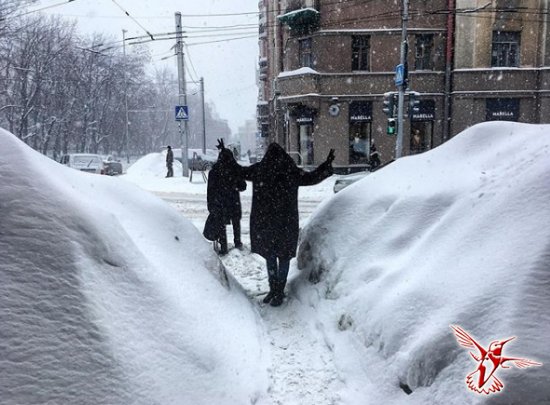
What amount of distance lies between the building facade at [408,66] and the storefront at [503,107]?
5cm

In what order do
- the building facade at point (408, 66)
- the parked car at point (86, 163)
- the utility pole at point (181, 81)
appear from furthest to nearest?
1. the parked car at point (86, 163)
2. the building facade at point (408, 66)
3. the utility pole at point (181, 81)

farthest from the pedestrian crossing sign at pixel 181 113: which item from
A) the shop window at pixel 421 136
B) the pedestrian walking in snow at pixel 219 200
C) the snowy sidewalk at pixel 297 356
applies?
the snowy sidewalk at pixel 297 356

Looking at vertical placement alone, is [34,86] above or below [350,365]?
above

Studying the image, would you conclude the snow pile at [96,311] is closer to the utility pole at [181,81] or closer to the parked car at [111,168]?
the utility pole at [181,81]

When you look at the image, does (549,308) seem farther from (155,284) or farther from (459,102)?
(459,102)

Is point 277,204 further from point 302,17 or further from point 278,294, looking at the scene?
point 302,17

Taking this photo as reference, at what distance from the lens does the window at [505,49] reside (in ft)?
73.0

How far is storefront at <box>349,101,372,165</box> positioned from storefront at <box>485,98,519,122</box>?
5.94m

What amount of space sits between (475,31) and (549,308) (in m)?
23.0

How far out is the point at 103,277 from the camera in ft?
8.48

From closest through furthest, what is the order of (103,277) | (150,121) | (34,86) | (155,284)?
(103,277), (155,284), (34,86), (150,121)

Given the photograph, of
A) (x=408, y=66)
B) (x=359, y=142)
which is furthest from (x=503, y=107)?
(x=359, y=142)

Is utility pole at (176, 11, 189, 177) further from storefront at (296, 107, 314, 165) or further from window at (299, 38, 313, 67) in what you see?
window at (299, 38, 313, 67)

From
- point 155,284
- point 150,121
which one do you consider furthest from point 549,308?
point 150,121
